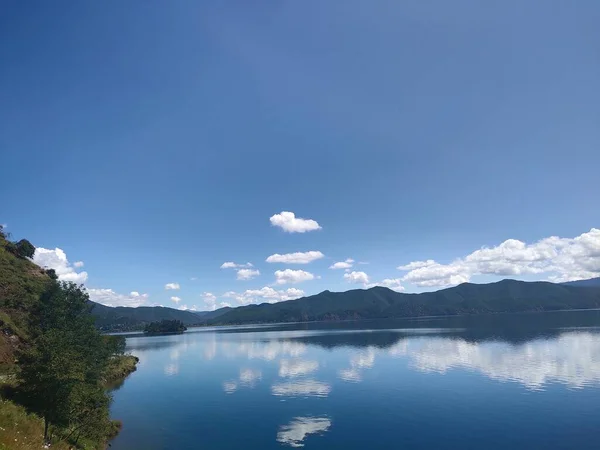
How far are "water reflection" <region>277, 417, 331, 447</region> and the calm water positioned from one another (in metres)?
0.19

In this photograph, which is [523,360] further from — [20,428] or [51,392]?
[20,428]

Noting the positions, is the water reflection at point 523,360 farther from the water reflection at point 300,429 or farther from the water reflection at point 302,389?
the water reflection at point 300,429

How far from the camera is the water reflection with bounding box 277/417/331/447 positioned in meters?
61.1

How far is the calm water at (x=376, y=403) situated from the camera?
60625 millimetres

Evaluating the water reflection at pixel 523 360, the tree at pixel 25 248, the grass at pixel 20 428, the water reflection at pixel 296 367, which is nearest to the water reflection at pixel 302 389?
the water reflection at pixel 296 367

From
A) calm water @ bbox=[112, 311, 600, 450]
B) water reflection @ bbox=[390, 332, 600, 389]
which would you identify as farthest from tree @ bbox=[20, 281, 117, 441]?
water reflection @ bbox=[390, 332, 600, 389]

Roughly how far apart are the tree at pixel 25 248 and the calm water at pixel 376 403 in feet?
291

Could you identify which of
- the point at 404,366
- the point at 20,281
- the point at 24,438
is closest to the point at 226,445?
the point at 24,438

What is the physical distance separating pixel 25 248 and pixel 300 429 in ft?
567

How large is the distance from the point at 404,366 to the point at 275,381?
153ft

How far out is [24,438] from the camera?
37.3m

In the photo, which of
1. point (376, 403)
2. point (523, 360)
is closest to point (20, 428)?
point (376, 403)

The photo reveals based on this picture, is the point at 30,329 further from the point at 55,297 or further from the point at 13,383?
the point at 13,383

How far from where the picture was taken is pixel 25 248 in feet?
579
